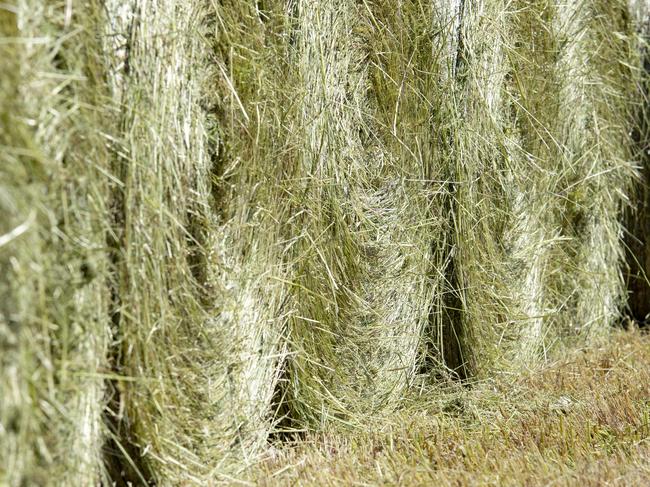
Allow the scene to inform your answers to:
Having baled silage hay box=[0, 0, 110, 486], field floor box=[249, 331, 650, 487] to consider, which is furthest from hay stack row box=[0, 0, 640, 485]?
field floor box=[249, 331, 650, 487]

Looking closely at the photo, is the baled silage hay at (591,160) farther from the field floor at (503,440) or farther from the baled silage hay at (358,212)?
the baled silage hay at (358,212)

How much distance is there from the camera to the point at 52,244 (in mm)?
2277

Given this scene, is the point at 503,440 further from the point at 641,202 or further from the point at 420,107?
the point at 641,202

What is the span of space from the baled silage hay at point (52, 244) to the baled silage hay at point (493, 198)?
1.71m

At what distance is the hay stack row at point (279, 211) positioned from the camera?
229 cm

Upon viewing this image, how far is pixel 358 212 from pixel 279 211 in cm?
38

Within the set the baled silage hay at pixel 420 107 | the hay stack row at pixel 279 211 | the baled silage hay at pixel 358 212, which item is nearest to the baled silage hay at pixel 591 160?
the hay stack row at pixel 279 211

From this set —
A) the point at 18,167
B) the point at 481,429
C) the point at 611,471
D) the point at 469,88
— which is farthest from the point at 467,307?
the point at 18,167

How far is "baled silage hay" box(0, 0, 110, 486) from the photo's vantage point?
2074 millimetres

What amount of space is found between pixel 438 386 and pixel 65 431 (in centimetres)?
188

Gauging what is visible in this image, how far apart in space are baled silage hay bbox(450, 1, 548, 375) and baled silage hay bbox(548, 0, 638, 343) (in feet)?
0.81

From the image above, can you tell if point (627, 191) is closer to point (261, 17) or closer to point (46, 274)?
point (261, 17)

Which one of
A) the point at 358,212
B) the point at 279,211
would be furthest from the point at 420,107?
the point at 279,211

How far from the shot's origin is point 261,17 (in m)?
3.15
